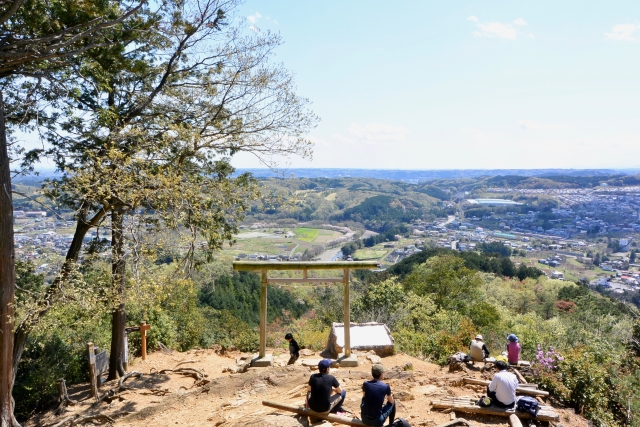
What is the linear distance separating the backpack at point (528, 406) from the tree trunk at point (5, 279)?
7817 mm

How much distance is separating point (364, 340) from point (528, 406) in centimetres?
503

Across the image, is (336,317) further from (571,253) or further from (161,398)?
(571,253)

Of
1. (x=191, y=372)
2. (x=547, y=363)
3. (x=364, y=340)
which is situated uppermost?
(x=547, y=363)

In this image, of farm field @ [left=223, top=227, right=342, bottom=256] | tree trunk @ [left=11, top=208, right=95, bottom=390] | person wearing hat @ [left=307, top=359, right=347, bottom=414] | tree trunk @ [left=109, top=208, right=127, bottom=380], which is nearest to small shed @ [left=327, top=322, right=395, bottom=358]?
person wearing hat @ [left=307, top=359, right=347, bottom=414]

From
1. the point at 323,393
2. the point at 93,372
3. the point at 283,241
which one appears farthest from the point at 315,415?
the point at 283,241

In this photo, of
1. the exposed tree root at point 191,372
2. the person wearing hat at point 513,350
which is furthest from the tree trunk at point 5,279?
the person wearing hat at point 513,350

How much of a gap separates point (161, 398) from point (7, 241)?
414 cm

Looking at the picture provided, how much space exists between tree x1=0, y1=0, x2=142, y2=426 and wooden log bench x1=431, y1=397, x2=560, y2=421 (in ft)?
22.6

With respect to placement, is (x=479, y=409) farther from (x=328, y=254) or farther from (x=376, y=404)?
(x=328, y=254)

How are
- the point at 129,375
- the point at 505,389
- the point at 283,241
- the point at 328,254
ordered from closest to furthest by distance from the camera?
the point at 505,389 → the point at 129,375 → the point at 328,254 → the point at 283,241

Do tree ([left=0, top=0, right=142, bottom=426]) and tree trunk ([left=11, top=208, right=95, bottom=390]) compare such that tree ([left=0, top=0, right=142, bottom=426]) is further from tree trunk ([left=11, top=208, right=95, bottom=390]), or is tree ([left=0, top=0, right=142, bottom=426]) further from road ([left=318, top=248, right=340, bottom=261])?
road ([left=318, top=248, right=340, bottom=261])

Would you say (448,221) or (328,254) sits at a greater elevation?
(448,221)

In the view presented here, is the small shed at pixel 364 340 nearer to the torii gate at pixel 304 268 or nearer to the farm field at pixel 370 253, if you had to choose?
the torii gate at pixel 304 268

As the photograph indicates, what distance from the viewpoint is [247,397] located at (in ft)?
22.6
